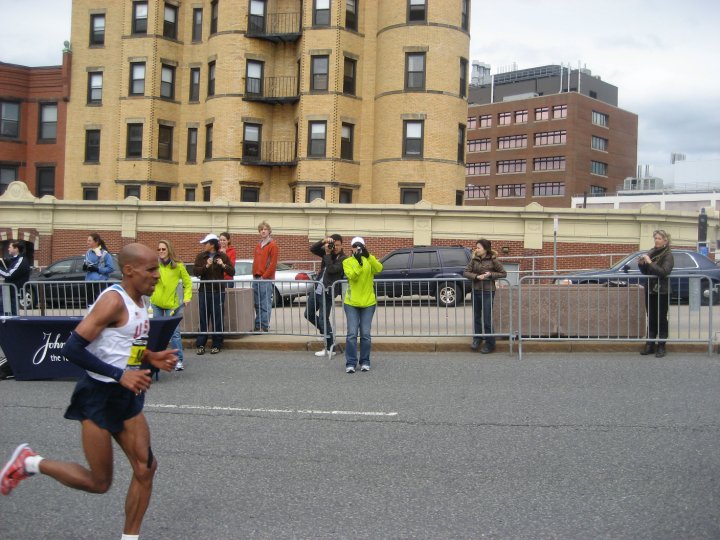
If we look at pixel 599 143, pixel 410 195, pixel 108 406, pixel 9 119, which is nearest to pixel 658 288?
pixel 108 406

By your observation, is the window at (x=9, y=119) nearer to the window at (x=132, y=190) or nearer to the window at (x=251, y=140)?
the window at (x=132, y=190)

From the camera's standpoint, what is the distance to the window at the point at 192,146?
40.0 metres

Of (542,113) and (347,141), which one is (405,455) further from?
(542,113)

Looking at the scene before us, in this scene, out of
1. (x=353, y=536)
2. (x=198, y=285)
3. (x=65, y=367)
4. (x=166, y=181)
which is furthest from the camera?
(x=166, y=181)

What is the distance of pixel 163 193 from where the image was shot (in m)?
40.0

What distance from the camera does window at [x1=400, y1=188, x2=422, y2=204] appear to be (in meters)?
35.1

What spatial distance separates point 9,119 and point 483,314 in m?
37.6

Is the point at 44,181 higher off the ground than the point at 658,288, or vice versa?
the point at 44,181

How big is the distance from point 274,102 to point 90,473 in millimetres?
34280

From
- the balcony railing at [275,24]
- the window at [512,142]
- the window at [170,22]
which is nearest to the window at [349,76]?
the balcony railing at [275,24]

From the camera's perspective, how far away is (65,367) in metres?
10.1

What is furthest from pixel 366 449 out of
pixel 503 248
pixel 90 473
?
pixel 503 248

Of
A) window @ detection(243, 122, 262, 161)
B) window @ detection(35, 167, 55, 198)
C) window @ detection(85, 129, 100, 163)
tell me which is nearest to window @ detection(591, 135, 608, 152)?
window @ detection(243, 122, 262, 161)

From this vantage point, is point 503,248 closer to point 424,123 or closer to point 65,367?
point 424,123
